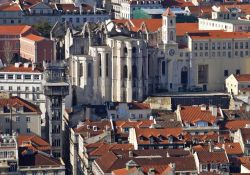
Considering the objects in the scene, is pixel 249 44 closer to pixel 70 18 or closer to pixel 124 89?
pixel 124 89

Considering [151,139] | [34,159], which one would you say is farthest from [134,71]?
[34,159]

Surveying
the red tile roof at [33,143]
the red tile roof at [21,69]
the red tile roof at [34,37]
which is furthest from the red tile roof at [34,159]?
the red tile roof at [34,37]

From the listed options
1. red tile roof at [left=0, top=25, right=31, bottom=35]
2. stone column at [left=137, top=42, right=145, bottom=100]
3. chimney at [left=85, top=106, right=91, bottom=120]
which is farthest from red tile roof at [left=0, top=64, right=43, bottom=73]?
red tile roof at [left=0, top=25, right=31, bottom=35]

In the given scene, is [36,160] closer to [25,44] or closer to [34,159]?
[34,159]

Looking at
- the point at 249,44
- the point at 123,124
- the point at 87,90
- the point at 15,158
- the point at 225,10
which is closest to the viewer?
the point at 15,158

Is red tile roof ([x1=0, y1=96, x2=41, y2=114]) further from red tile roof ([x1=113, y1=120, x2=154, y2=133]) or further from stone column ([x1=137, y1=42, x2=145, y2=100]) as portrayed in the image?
stone column ([x1=137, y1=42, x2=145, y2=100])

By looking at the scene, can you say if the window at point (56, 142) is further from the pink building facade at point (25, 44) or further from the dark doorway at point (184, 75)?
the pink building facade at point (25, 44)

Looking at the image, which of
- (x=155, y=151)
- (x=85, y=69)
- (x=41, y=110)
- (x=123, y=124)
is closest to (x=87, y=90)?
(x=85, y=69)
